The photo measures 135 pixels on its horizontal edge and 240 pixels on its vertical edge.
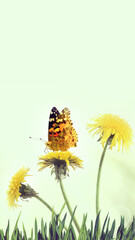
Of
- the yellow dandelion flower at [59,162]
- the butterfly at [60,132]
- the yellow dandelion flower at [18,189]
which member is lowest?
the yellow dandelion flower at [18,189]

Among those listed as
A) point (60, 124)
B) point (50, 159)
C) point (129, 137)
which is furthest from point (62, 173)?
point (129, 137)

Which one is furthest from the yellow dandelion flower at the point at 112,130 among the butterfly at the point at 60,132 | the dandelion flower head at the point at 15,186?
the dandelion flower head at the point at 15,186

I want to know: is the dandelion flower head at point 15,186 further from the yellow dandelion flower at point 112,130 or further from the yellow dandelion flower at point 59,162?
the yellow dandelion flower at point 112,130

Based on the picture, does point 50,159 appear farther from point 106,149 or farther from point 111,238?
point 111,238

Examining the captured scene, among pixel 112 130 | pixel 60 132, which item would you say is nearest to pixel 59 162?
pixel 60 132

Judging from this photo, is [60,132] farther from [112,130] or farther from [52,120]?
[112,130]
